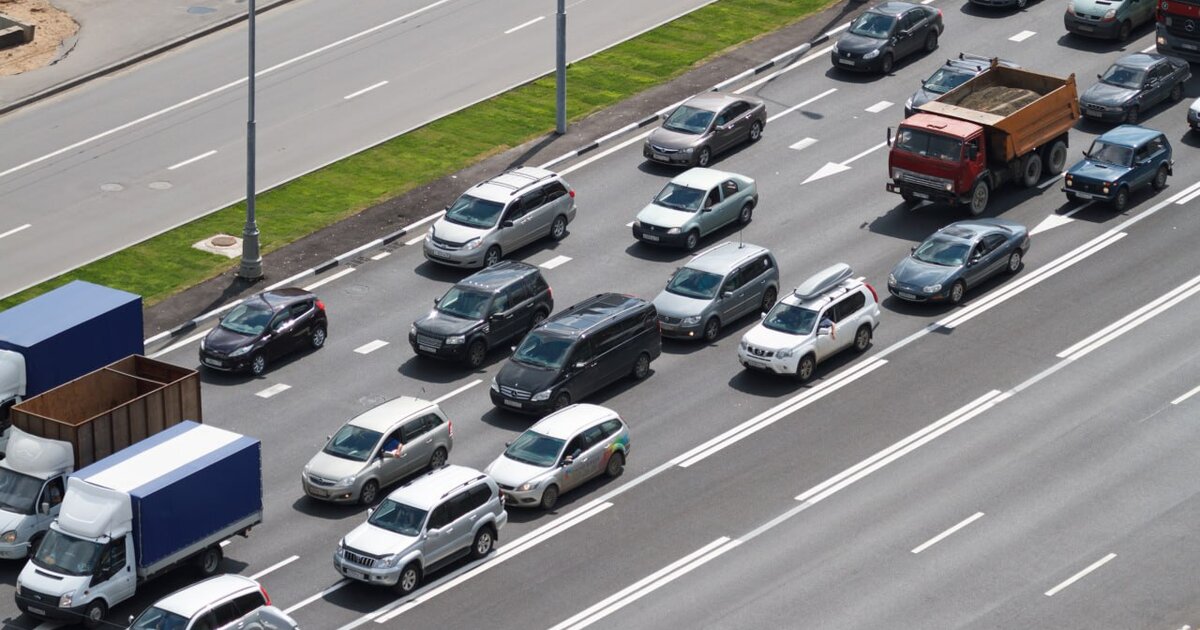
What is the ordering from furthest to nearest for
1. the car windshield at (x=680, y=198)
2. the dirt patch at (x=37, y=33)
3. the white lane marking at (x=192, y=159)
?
1. the dirt patch at (x=37, y=33)
2. the white lane marking at (x=192, y=159)
3. the car windshield at (x=680, y=198)

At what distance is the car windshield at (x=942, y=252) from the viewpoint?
1977 inches

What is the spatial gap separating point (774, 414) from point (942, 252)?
7.78m

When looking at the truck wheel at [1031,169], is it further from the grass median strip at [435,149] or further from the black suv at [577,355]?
the black suv at [577,355]

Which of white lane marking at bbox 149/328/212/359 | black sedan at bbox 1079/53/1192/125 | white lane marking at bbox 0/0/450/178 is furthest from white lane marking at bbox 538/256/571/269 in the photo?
black sedan at bbox 1079/53/1192/125

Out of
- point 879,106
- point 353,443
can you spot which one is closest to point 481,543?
point 353,443

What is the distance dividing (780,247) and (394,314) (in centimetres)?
1064

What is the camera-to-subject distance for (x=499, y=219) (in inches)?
2088

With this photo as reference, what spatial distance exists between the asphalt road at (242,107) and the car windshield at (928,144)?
15026mm

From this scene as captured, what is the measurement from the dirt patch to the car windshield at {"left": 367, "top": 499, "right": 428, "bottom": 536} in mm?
32724

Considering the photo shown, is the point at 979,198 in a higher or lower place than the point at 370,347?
higher

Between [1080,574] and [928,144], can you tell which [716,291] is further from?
[1080,574]

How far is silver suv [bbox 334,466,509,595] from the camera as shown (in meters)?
38.8

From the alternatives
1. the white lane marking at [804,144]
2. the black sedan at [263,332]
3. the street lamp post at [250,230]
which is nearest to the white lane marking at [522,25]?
the white lane marking at [804,144]

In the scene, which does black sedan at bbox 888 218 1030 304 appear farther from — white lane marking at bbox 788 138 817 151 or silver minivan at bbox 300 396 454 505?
silver minivan at bbox 300 396 454 505
